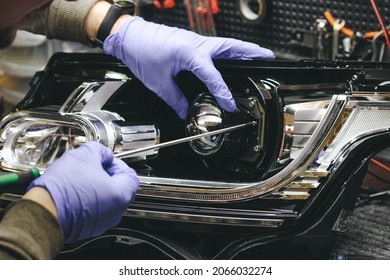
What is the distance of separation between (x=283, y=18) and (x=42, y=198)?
43.5 inches

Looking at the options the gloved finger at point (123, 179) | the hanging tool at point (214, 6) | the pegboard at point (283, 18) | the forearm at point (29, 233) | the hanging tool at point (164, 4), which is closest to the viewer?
the forearm at point (29, 233)

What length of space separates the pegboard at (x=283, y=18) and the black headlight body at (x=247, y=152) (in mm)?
636

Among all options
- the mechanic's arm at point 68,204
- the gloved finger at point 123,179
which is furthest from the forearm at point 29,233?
the gloved finger at point 123,179

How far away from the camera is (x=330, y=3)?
165 centimetres

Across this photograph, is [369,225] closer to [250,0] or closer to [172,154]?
[172,154]

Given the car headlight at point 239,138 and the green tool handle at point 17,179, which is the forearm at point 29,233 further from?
the car headlight at point 239,138

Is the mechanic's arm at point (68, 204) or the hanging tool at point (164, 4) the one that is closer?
the mechanic's arm at point (68, 204)

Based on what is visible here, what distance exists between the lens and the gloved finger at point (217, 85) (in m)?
1.09

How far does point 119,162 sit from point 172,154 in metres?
0.20

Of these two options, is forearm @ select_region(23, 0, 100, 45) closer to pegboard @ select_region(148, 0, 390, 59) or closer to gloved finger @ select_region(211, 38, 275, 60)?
gloved finger @ select_region(211, 38, 275, 60)

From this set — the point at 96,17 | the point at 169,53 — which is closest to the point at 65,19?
the point at 96,17

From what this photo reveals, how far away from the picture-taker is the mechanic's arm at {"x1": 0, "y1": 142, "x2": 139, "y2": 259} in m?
0.83

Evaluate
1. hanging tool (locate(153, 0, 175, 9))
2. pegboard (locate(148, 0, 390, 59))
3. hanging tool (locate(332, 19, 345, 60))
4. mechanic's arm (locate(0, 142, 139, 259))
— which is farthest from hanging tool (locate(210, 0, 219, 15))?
mechanic's arm (locate(0, 142, 139, 259))
